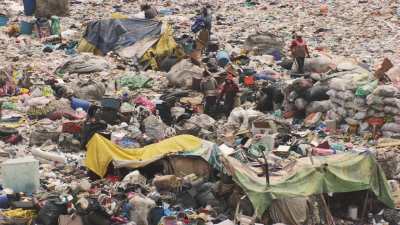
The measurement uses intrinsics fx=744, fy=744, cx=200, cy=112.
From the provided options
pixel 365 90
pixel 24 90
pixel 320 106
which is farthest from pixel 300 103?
pixel 24 90

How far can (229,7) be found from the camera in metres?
24.2

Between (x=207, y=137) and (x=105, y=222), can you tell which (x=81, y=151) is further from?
(x=105, y=222)

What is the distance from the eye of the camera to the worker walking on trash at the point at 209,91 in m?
13.2

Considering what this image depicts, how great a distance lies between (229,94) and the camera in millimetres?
13211

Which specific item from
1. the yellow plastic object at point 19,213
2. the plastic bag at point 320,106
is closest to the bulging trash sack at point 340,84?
the plastic bag at point 320,106

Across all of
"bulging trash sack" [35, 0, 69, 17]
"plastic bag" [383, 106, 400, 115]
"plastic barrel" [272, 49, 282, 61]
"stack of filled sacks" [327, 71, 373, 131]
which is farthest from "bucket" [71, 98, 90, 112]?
"bulging trash sack" [35, 0, 69, 17]

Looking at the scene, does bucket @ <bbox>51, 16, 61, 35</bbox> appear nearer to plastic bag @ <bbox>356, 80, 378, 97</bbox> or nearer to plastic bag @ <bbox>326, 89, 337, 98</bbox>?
plastic bag @ <bbox>326, 89, 337, 98</bbox>

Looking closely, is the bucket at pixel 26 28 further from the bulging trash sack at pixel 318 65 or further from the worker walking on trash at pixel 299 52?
the bulging trash sack at pixel 318 65

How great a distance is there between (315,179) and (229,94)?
4714mm

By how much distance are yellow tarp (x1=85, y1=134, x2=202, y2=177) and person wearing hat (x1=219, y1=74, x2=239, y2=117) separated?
3395 millimetres

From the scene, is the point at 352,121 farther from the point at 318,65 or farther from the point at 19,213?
the point at 19,213

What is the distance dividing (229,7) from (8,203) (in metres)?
16.2

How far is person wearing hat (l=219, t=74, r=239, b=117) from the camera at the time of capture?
13.2 meters

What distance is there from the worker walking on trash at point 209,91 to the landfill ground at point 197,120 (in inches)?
1.0
